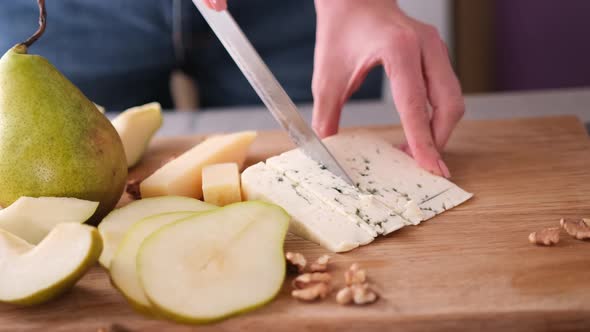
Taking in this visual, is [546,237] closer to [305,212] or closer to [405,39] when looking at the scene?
[305,212]

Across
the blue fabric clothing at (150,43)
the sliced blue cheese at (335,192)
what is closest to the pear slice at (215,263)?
the sliced blue cheese at (335,192)

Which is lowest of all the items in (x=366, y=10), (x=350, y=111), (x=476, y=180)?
(x=350, y=111)

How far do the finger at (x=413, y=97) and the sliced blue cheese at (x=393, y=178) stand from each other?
3cm

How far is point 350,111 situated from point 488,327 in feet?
3.45

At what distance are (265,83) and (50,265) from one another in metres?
0.52

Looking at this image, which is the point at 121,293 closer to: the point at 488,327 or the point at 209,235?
the point at 209,235

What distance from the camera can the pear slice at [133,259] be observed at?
0.92 m

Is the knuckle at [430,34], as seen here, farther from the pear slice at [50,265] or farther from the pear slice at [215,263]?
the pear slice at [50,265]

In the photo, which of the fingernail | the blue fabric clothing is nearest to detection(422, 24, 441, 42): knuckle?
the fingernail

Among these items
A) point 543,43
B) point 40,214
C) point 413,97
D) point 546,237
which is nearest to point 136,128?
point 40,214

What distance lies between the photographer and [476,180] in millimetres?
1332

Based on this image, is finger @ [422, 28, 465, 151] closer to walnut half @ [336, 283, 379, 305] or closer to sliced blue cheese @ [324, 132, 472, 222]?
sliced blue cheese @ [324, 132, 472, 222]

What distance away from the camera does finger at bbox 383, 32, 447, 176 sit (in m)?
1.32

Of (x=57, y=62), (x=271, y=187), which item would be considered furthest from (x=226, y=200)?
(x=57, y=62)
